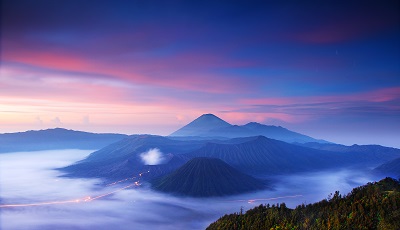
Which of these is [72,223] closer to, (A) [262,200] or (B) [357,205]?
(A) [262,200]

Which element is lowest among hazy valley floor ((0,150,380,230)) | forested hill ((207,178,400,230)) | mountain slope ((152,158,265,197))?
hazy valley floor ((0,150,380,230))

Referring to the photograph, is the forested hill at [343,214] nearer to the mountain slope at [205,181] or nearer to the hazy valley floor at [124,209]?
the hazy valley floor at [124,209]

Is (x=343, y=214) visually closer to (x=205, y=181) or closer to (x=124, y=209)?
(x=124, y=209)

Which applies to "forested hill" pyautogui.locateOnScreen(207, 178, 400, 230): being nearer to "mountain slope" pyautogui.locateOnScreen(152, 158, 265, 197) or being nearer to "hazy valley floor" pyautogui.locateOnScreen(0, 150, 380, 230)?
"hazy valley floor" pyautogui.locateOnScreen(0, 150, 380, 230)

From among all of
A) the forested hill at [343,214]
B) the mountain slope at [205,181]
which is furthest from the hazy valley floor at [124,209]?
the forested hill at [343,214]

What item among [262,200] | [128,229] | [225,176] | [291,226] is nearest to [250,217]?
[291,226]

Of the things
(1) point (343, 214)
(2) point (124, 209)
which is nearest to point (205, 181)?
(2) point (124, 209)

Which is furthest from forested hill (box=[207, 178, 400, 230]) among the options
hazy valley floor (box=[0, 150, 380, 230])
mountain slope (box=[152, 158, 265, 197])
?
mountain slope (box=[152, 158, 265, 197])
